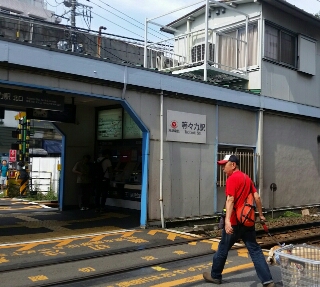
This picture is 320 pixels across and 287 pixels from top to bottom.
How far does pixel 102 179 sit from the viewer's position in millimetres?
12586

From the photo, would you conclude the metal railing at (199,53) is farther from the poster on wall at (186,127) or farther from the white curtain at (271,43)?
the poster on wall at (186,127)

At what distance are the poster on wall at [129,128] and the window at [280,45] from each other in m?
5.22

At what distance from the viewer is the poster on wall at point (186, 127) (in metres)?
A: 10.8

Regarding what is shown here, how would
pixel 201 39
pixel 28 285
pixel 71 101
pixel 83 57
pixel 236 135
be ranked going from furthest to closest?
pixel 201 39 → pixel 236 135 → pixel 71 101 → pixel 83 57 → pixel 28 285

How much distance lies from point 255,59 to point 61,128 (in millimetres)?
6800

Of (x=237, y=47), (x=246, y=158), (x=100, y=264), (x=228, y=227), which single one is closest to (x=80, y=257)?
(x=100, y=264)

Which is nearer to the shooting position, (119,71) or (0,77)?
(0,77)

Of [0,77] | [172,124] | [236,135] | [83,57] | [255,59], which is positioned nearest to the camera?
[0,77]

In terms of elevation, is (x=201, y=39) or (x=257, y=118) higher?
Answer: (x=201, y=39)

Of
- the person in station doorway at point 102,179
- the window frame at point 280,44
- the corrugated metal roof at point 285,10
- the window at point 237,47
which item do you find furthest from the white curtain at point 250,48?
the person in station doorway at point 102,179

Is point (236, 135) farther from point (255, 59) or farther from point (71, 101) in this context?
point (71, 101)

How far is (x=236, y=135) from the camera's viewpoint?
1263 cm

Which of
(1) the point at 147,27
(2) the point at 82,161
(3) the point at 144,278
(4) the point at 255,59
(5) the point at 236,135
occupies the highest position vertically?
(1) the point at 147,27

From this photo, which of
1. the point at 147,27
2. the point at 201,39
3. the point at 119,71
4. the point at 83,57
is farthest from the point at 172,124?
the point at 201,39
